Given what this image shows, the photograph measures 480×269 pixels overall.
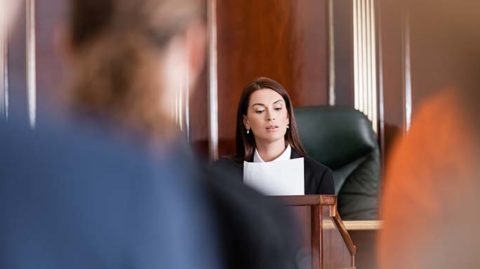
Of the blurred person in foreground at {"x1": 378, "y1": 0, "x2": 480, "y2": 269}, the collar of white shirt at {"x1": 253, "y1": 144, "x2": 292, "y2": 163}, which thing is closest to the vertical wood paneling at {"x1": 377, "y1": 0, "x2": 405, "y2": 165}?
the blurred person in foreground at {"x1": 378, "y1": 0, "x2": 480, "y2": 269}

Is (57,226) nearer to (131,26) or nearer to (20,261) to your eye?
(20,261)

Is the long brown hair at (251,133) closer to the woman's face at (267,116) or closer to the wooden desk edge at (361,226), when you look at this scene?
the woman's face at (267,116)

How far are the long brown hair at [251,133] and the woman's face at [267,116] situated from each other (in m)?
0.02

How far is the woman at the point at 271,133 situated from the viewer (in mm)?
3234

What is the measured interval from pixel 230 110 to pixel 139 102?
12.0 ft

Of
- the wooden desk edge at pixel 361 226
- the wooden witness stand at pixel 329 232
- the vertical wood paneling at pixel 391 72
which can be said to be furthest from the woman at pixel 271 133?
the vertical wood paneling at pixel 391 72

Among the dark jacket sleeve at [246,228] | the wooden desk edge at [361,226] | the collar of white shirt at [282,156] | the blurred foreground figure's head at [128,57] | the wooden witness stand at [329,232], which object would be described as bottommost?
the wooden desk edge at [361,226]

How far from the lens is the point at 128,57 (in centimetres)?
68

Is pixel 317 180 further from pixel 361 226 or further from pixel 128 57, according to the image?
pixel 128 57

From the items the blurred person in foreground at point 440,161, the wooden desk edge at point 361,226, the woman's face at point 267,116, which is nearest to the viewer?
the blurred person in foreground at point 440,161

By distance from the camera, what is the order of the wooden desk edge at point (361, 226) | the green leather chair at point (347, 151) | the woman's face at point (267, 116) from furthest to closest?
the green leather chair at point (347, 151) < the woman's face at point (267, 116) < the wooden desk edge at point (361, 226)

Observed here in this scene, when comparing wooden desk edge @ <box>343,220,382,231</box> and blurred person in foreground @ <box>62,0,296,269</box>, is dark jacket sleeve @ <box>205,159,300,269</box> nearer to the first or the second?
blurred person in foreground @ <box>62,0,296,269</box>

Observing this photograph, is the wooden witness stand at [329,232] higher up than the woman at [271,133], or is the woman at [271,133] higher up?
the woman at [271,133]

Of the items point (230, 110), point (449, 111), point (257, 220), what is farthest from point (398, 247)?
point (257, 220)
